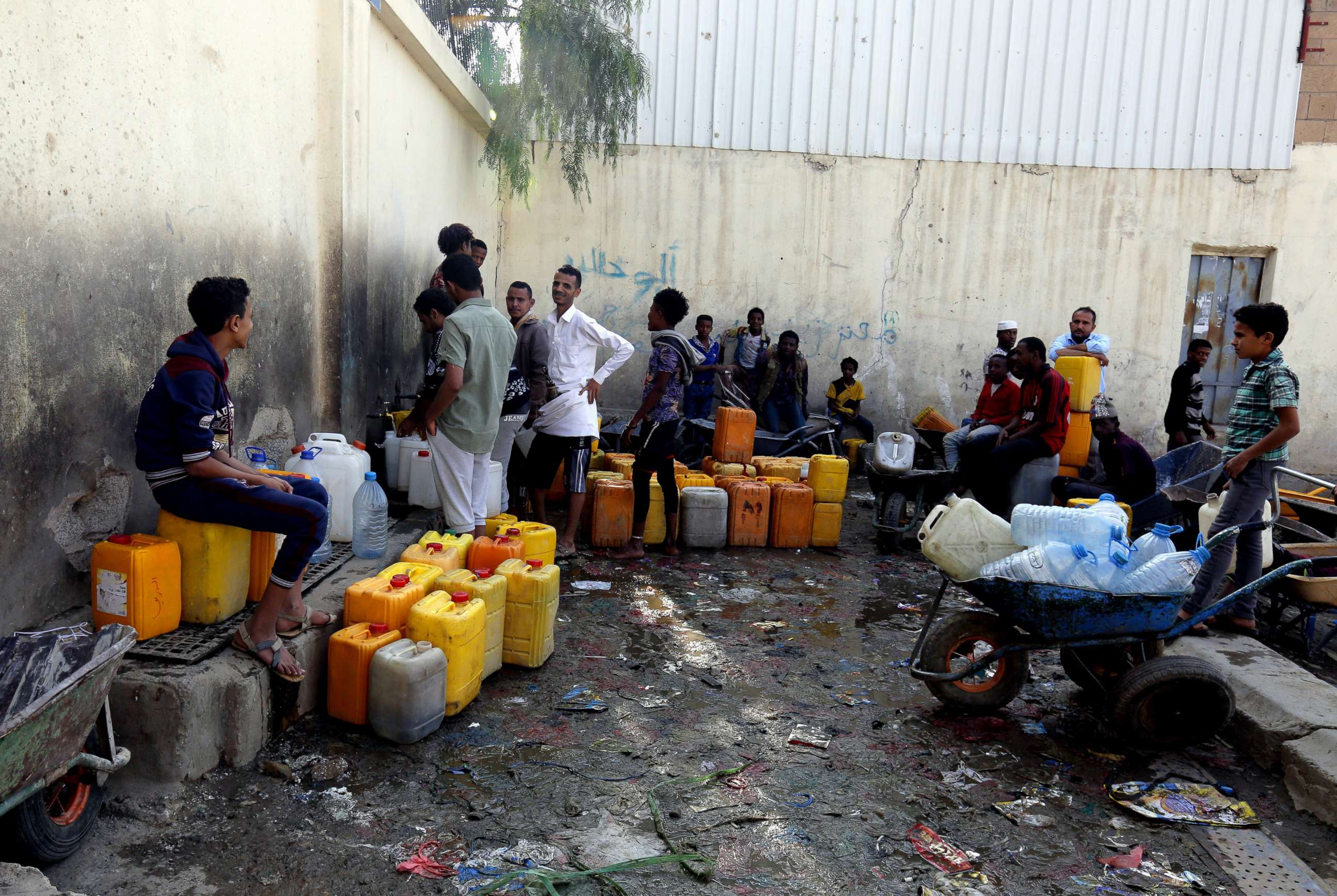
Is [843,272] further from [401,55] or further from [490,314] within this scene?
[490,314]

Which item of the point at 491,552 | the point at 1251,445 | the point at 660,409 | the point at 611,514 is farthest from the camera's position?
the point at 611,514

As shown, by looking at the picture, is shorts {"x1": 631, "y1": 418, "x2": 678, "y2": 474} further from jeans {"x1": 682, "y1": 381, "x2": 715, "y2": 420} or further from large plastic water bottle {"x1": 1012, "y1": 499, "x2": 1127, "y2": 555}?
jeans {"x1": 682, "y1": 381, "x2": 715, "y2": 420}

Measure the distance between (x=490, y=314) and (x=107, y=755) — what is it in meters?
3.00

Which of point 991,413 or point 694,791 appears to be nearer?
point 694,791

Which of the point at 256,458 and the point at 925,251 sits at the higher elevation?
the point at 925,251

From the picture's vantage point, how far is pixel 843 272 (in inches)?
494

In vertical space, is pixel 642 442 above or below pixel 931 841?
above

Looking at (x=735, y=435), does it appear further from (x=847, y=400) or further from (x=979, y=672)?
(x=979, y=672)

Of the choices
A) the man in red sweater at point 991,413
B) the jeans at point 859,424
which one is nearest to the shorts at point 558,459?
the man in red sweater at point 991,413

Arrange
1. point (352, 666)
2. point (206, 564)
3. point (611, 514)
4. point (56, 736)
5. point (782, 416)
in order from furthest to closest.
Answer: point (782, 416)
point (611, 514)
point (352, 666)
point (206, 564)
point (56, 736)

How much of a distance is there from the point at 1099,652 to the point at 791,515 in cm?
341

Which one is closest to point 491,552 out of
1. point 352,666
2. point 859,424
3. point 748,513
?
point 352,666

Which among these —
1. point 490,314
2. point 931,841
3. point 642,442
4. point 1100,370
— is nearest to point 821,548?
point 642,442

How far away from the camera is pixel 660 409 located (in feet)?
22.3
